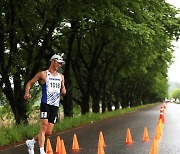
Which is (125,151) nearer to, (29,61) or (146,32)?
(146,32)

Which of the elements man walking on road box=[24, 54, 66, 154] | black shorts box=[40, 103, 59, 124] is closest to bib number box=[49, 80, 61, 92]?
man walking on road box=[24, 54, 66, 154]

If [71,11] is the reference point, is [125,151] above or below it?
below

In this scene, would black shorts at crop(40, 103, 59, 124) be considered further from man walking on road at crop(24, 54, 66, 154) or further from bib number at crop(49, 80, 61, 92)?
bib number at crop(49, 80, 61, 92)

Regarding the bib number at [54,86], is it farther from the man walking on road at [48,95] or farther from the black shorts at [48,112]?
the black shorts at [48,112]

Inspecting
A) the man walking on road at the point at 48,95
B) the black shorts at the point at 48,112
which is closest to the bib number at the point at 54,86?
the man walking on road at the point at 48,95

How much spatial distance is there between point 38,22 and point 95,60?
11630 millimetres

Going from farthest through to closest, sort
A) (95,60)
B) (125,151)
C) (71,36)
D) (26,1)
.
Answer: (95,60) < (71,36) < (26,1) < (125,151)

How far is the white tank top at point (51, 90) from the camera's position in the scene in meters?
8.16

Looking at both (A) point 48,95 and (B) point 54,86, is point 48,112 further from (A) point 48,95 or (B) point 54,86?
(B) point 54,86

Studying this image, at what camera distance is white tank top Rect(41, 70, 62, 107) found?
816 centimetres

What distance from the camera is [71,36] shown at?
77.3ft

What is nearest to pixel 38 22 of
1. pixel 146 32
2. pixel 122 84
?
pixel 146 32

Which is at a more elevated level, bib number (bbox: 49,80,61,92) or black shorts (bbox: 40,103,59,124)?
bib number (bbox: 49,80,61,92)

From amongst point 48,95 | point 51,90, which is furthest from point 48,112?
point 51,90
